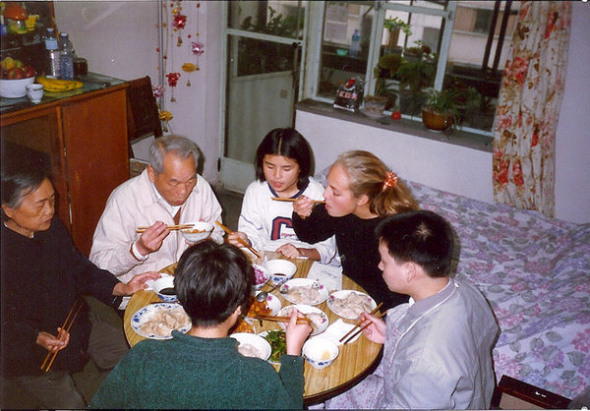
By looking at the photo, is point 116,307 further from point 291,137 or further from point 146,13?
point 146,13

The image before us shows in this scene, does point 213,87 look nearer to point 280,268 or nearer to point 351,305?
point 280,268

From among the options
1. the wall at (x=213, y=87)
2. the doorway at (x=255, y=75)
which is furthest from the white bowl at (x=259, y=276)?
the doorway at (x=255, y=75)

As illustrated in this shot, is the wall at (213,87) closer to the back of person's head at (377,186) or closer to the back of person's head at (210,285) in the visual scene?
the back of person's head at (377,186)

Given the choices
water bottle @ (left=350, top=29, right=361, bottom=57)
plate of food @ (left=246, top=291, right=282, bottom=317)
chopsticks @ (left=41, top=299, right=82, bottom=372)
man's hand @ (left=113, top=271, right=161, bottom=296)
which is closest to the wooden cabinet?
chopsticks @ (left=41, top=299, right=82, bottom=372)

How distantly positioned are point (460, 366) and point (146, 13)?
159 inches

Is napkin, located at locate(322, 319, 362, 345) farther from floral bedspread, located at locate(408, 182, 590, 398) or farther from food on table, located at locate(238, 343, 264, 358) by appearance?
floral bedspread, located at locate(408, 182, 590, 398)

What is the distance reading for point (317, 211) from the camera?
2.61m

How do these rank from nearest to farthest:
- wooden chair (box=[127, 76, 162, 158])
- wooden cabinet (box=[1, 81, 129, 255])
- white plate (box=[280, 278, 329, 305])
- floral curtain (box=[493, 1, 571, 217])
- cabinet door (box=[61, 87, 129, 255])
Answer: white plate (box=[280, 278, 329, 305]) < wooden cabinet (box=[1, 81, 129, 255]) < cabinet door (box=[61, 87, 129, 255]) < floral curtain (box=[493, 1, 571, 217]) < wooden chair (box=[127, 76, 162, 158])

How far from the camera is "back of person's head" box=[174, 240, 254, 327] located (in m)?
1.34

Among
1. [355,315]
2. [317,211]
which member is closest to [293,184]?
[317,211]

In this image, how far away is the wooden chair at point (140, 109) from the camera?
148 inches

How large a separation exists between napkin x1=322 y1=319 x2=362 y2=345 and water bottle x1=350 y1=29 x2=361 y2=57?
10.9 feet

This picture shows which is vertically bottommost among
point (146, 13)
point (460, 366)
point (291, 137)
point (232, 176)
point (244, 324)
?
point (232, 176)

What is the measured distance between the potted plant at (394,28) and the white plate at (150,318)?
3.46m
